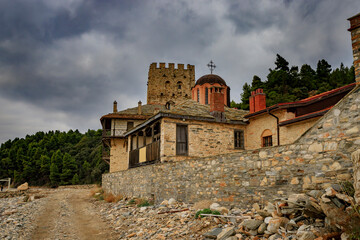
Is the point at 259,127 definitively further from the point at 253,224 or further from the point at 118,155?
the point at 118,155

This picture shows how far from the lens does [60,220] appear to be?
13117 millimetres

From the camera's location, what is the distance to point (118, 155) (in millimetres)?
27641

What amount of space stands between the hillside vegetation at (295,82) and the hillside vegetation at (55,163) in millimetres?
26622

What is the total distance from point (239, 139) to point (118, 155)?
1459cm

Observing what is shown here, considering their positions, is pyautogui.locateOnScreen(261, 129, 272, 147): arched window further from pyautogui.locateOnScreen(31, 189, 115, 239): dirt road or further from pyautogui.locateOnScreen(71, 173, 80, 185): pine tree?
pyautogui.locateOnScreen(71, 173, 80, 185): pine tree

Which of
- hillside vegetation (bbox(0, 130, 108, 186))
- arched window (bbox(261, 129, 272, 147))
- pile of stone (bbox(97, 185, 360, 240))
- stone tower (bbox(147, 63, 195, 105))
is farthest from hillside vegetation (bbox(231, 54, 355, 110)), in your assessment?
hillside vegetation (bbox(0, 130, 108, 186))

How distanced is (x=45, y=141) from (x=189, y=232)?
217ft

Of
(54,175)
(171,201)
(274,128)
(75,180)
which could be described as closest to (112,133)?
(274,128)

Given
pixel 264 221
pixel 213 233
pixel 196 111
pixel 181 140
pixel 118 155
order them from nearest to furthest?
pixel 264 221 < pixel 213 233 < pixel 181 140 < pixel 196 111 < pixel 118 155

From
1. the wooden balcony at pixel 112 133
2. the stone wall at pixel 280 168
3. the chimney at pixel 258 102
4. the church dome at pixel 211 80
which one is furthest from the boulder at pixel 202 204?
the church dome at pixel 211 80

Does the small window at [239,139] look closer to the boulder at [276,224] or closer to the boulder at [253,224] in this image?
the boulder at [253,224]

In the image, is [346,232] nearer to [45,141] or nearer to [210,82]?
[210,82]

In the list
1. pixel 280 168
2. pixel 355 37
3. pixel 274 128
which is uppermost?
pixel 355 37

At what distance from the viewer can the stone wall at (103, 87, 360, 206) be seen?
581cm
